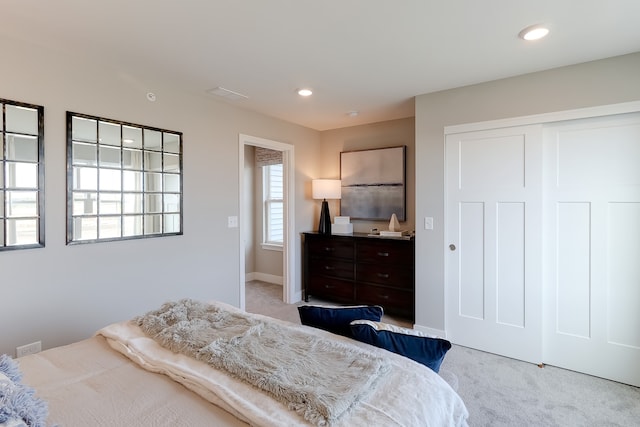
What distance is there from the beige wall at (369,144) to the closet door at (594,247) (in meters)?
1.56

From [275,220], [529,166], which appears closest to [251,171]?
[275,220]

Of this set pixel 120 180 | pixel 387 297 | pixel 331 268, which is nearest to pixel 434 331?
pixel 387 297

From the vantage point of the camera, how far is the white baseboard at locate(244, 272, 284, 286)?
17.7ft

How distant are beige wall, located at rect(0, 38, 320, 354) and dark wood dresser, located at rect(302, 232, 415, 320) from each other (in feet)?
3.63

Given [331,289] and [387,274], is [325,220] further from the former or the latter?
[387,274]

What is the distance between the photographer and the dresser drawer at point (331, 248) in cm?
401

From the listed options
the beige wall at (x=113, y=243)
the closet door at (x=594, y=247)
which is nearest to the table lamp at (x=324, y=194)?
the beige wall at (x=113, y=243)

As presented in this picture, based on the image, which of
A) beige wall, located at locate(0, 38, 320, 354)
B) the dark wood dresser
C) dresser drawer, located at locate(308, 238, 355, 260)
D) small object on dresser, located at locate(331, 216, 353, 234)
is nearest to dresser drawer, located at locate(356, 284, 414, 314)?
the dark wood dresser

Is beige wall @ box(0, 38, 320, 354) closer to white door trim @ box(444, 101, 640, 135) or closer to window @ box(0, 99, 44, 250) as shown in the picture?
window @ box(0, 99, 44, 250)

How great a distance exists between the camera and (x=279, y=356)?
4.42 feet

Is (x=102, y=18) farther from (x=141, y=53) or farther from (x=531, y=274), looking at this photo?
(x=531, y=274)

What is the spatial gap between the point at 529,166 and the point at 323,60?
1896 millimetres

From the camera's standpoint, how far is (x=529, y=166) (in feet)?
8.95

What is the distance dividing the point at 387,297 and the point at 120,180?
9.40ft
